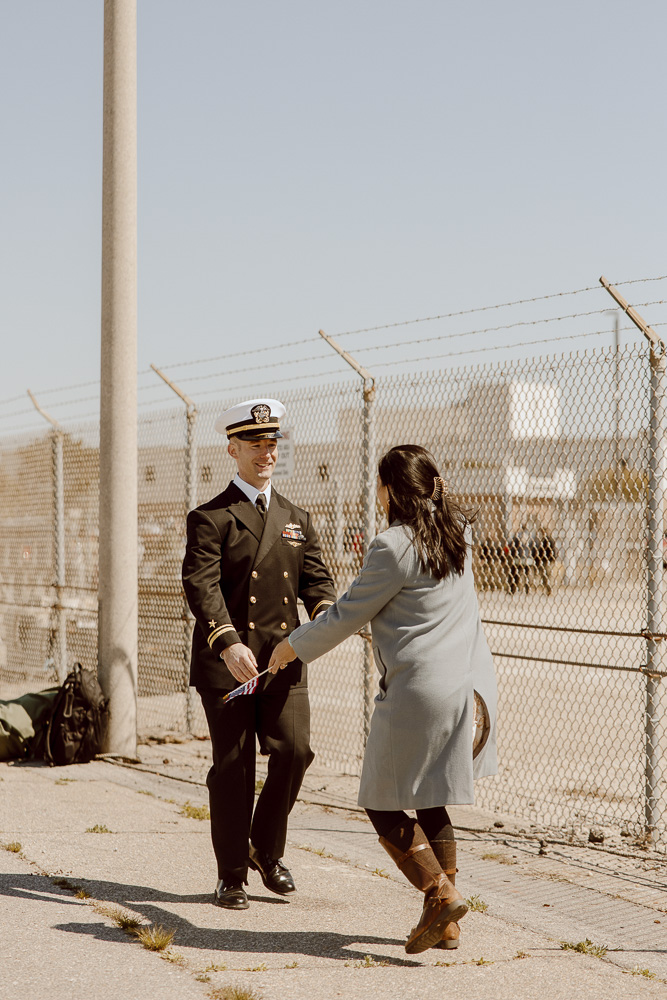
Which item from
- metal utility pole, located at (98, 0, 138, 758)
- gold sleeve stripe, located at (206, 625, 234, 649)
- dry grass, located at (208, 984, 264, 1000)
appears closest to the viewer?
dry grass, located at (208, 984, 264, 1000)

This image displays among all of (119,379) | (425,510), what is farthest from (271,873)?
(119,379)

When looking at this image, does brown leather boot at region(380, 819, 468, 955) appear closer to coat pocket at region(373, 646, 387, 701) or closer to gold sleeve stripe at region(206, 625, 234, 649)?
coat pocket at region(373, 646, 387, 701)

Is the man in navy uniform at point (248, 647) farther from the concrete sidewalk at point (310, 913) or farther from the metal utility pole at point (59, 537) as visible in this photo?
the metal utility pole at point (59, 537)

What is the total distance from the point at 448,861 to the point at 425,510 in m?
1.27

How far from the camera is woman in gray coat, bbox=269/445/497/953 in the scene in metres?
3.97

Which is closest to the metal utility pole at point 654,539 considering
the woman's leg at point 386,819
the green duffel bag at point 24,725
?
the woman's leg at point 386,819

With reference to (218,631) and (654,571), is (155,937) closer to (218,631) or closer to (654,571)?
(218,631)

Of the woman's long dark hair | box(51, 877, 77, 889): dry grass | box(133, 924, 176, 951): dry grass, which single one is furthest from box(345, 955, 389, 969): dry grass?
box(51, 877, 77, 889): dry grass

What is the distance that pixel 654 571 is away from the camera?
5.80 meters

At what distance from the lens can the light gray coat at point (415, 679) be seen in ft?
13.1

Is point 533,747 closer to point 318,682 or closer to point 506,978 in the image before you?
point 318,682

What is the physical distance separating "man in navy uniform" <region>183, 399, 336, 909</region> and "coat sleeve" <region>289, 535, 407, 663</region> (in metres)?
0.57

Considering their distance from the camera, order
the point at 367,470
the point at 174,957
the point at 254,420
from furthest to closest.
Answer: the point at 367,470, the point at 254,420, the point at 174,957

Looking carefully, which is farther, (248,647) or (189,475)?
(189,475)
